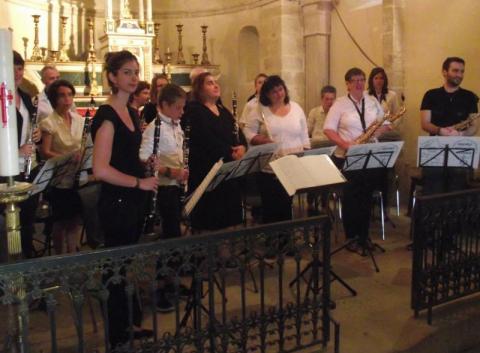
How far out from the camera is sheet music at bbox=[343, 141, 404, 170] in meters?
4.28

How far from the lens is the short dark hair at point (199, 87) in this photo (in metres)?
3.97

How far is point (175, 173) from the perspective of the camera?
360 centimetres

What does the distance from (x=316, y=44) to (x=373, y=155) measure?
459 centimetres

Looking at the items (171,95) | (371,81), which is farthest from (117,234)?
(371,81)

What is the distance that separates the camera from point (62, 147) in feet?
13.6

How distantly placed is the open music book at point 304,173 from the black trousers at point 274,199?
1084 millimetres

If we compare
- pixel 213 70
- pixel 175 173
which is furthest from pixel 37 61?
pixel 175 173

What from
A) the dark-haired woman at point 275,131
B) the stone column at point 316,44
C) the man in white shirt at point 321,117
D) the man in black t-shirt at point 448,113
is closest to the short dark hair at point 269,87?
the dark-haired woman at point 275,131

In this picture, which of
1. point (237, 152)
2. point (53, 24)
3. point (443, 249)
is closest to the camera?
point (443, 249)

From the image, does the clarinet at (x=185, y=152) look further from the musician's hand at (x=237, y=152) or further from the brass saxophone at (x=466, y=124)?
the brass saxophone at (x=466, y=124)

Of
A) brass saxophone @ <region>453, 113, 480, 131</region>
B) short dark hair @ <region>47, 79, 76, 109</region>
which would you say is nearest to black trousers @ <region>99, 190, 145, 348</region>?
short dark hair @ <region>47, 79, 76, 109</region>

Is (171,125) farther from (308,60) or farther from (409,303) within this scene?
(308,60)

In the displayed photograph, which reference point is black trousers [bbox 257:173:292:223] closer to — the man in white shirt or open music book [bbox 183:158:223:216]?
open music book [bbox 183:158:223:216]

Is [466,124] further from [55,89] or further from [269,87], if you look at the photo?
[55,89]
